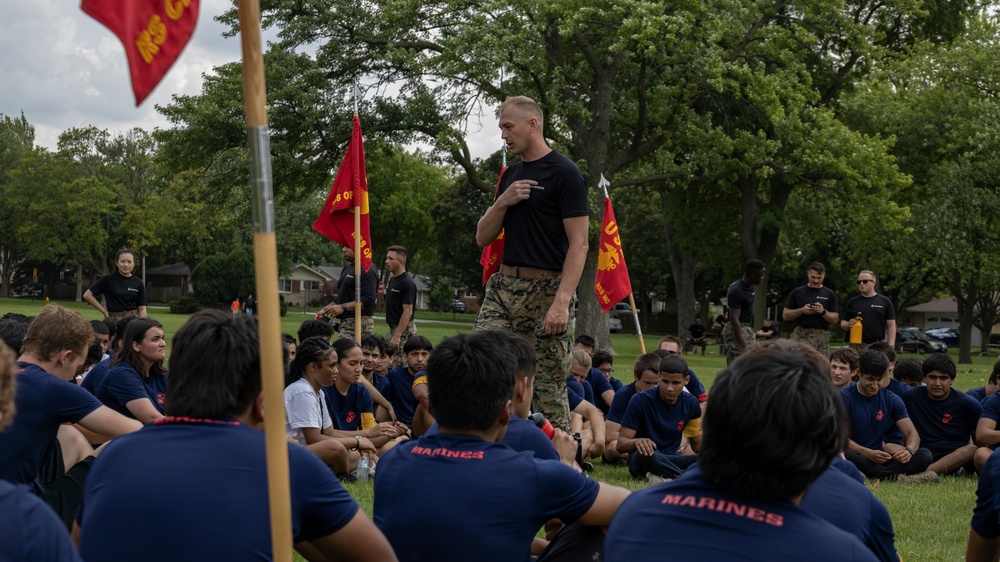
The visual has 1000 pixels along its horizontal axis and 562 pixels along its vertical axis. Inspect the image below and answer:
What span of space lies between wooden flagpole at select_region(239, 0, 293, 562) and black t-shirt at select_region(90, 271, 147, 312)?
11.1 meters

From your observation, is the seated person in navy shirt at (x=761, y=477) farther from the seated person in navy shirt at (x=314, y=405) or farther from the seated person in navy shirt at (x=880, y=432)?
the seated person in navy shirt at (x=880, y=432)

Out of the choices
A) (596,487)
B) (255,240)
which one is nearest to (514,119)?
(596,487)

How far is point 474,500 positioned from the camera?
3420 mm

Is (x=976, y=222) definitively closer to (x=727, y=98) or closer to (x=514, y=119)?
(x=727, y=98)

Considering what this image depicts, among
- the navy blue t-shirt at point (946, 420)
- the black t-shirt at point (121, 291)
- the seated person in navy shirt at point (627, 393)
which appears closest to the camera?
the seated person in navy shirt at point (627, 393)

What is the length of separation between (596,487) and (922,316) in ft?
314

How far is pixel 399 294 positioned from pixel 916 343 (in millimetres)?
51611

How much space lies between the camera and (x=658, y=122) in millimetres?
29453

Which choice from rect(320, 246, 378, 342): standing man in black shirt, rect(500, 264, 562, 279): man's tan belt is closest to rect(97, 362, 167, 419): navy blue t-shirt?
rect(500, 264, 562, 279): man's tan belt

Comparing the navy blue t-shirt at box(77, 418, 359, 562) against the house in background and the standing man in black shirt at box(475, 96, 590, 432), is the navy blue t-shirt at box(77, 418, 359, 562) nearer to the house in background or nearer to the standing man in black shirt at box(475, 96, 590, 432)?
the standing man in black shirt at box(475, 96, 590, 432)

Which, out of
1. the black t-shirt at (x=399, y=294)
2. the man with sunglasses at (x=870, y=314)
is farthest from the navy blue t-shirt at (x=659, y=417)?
the man with sunglasses at (x=870, y=314)

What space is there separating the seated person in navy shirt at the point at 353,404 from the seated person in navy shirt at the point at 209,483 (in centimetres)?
526

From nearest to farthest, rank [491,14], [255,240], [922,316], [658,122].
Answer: [255,240] < [491,14] < [658,122] < [922,316]

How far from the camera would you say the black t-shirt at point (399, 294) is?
1337cm
